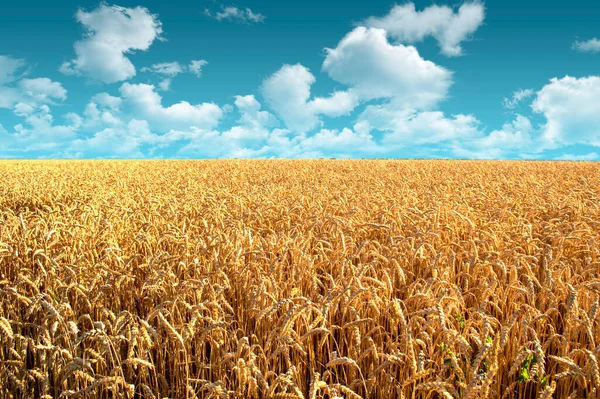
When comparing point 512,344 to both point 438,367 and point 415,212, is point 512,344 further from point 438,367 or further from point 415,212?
point 415,212

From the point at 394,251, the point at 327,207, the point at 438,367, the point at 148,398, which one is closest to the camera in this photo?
the point at 148,398

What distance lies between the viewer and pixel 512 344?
2.54 m

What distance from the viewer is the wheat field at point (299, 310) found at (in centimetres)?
215

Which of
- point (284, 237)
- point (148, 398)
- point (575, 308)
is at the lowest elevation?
point (148, 398)

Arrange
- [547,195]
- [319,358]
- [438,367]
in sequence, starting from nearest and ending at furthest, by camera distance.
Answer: [438,367]
[319,358]
[547,195]

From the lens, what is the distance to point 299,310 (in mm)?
2307

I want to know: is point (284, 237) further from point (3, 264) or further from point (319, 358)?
point (3, 264)

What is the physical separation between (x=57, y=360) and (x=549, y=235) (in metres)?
4.43

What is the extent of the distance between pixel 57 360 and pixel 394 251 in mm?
2617

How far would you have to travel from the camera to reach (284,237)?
4160mm

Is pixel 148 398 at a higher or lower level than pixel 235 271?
lower

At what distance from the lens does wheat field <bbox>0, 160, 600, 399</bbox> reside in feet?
7.07

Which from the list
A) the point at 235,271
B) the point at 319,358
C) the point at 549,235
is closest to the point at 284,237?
the point at 235,271

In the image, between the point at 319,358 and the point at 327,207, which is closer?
the point at 319,358
